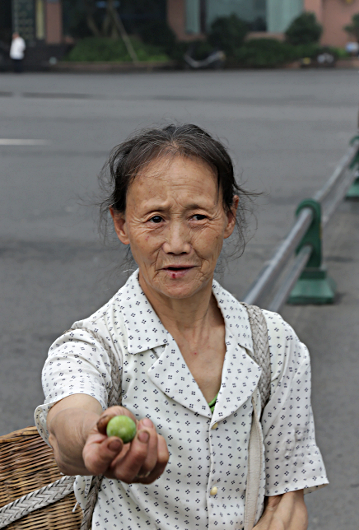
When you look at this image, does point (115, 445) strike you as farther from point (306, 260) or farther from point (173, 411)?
point (306, 260)

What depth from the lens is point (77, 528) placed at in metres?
2.20

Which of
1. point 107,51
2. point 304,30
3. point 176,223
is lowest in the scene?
point 107,51

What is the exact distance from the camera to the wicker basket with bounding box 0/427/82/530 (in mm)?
2184

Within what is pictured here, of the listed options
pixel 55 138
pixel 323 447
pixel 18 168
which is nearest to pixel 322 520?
pixel 323 447

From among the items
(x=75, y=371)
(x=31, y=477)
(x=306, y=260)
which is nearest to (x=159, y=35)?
(x=306, y=260)

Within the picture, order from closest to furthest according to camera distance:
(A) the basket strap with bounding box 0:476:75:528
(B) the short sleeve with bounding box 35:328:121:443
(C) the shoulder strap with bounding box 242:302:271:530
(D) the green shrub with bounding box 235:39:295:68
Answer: (B) the short sleeve with bounding box 35:328:121:443 → (C) the shoulder strap with bounding box 242:302:271:530 → (A) the basket strap with bounding box 0:476:75:528 → (D) the green shrub with bounding box 235:39:295:68

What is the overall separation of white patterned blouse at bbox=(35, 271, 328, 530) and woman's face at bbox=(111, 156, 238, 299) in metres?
0.11

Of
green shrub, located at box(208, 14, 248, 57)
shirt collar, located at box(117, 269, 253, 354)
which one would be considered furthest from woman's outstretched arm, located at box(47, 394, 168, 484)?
green shrub, located at box(208, 14, 248, 57)

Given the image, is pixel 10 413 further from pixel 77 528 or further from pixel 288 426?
pixel 288 426

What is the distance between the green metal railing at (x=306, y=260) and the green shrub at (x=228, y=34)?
3184cm

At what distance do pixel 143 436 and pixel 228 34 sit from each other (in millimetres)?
38708

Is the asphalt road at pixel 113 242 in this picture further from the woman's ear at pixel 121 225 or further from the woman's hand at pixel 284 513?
the woman's hand at pixel 284 513

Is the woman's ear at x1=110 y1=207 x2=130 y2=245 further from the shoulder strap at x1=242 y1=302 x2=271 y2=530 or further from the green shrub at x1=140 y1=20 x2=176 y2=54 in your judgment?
the green shrub at x1=140 y1=20 x2=176 y2=54

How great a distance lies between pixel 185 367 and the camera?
1.82m
